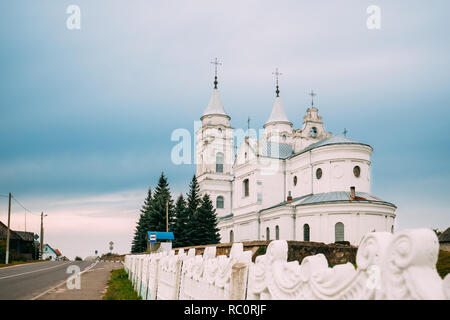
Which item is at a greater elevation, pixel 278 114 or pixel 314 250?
pixel 278 114

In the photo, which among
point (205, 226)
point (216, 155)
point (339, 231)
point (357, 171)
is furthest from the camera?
point (216, 155)

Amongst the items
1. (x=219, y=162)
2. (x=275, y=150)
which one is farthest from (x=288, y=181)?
(x=219, y=162)

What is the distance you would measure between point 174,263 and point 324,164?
126ft

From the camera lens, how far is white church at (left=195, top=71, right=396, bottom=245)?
1548 inches

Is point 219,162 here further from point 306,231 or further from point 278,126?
point 306,231

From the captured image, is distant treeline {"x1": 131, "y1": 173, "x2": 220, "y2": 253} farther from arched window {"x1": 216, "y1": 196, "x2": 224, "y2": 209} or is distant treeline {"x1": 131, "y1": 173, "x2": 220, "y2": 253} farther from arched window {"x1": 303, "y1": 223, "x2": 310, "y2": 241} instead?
arched window {"x1": 303, "y1": 223, "x2": 310, "y2": 241}

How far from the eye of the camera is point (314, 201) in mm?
41531

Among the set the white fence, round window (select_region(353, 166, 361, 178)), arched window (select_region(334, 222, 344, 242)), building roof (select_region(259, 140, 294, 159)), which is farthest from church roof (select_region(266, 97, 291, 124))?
the white fence

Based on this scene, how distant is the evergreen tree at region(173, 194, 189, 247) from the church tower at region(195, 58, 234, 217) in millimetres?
8336

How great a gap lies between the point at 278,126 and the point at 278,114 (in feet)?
7.70

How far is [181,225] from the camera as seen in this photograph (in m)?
51.9
